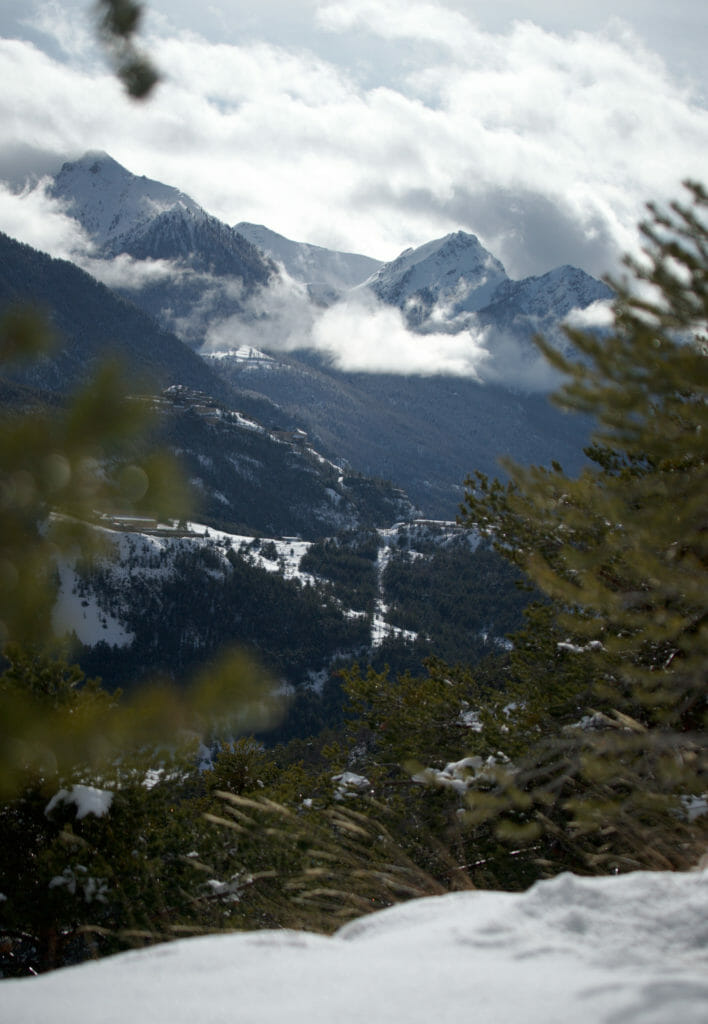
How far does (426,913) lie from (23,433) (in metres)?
3.07

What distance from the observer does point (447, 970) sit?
7.64 feet

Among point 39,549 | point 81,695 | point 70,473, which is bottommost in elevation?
point 81,695

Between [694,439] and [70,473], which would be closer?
[70,473]

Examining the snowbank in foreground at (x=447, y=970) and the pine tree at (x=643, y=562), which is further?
the pine tree at (x=643, y=562)

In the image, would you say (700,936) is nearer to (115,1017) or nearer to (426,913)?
(426,913)

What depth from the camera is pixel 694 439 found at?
183 inches

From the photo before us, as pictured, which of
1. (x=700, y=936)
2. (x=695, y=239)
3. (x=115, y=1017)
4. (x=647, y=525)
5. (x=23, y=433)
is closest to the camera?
(x=115, y=1017)

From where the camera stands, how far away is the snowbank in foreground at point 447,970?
204cm

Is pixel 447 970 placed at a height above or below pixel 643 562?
below

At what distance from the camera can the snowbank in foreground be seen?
6.70 feet

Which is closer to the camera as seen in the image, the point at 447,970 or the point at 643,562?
the point at 447,970

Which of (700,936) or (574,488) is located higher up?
(574,488)

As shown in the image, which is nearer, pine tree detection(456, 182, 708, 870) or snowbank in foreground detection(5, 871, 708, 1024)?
snowbank in foreground detection(5, 871, 708, 1024)

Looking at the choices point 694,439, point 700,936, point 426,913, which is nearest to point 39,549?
point 426,913
